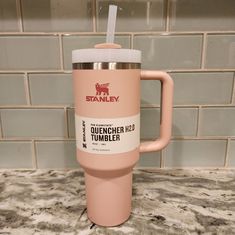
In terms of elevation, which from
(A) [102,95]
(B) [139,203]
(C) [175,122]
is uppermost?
(A) [102,95]

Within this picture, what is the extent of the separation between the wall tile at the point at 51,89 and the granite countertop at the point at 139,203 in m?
0.16

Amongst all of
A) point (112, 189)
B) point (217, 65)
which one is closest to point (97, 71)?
point (112, 189)

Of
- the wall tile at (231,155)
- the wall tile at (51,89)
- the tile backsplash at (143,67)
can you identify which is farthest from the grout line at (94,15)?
the wall tile at (231,155)

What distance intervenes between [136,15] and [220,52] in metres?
0.19

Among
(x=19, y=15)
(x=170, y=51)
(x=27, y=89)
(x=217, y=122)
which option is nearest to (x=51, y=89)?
(x=27, y=89)

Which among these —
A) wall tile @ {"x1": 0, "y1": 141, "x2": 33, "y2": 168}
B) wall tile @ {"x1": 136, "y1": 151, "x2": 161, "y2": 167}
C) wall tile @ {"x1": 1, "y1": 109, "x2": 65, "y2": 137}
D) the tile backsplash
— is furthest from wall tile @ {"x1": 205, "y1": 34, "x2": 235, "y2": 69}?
wall tile @ {"x1": 0, "y1": 141, "x2": 33, "y2": 168}

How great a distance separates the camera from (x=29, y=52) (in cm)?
49

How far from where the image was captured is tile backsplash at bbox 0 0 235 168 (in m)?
A: 0.47

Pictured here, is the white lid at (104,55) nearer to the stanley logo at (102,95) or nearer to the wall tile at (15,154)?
the stanley logo at (102,95)

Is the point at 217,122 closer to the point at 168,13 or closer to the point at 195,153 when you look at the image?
the point at 195,153

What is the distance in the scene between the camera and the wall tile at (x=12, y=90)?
19.8 inches

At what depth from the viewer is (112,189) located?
0.36 m

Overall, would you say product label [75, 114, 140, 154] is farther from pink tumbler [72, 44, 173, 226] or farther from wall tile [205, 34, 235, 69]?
wall tile [205, 34, 235, 69]

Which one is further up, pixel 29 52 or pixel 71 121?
pixel 29 52
